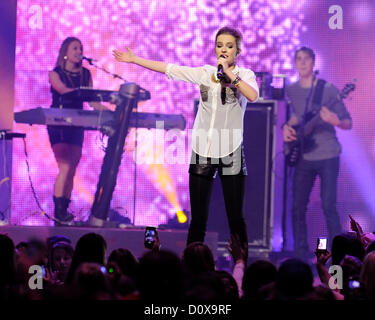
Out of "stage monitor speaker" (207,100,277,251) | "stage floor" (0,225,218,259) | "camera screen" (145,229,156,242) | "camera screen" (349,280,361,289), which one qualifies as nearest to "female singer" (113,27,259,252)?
"camera screen" (145,229,156,242)

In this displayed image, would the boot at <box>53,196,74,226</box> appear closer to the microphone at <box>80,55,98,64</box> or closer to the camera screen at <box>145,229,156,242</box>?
the microphone at <box>80,55,98,64</box>

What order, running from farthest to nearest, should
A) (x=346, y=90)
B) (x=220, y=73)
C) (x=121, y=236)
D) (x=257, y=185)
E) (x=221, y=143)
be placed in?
(x=346, y=90) < (x=257, y=185) < (x=121, y=236) < (x=221, y=143) < (x=220, y=73)

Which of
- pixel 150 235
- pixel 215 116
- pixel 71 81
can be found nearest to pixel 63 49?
pixel 71 81

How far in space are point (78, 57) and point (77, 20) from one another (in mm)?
402

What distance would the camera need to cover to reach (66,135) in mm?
6414

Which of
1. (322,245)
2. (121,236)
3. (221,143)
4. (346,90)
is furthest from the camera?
(346,90)

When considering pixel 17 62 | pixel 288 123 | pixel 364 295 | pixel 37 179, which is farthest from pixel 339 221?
pixel 364 295

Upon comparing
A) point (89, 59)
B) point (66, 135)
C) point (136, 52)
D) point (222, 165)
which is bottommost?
point (222, 165)

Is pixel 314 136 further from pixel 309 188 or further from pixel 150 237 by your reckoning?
pixel 150 237

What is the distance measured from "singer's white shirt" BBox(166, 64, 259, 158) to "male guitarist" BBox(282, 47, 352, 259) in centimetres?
300

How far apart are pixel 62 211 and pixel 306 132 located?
102 inches

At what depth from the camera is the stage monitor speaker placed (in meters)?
5.88

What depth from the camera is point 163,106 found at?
21.2 ft

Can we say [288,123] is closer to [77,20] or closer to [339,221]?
[339,221]
